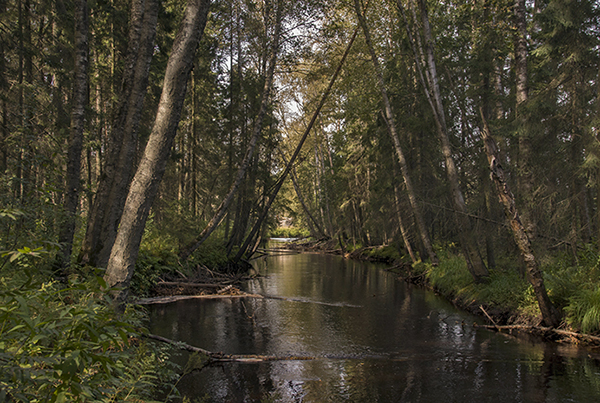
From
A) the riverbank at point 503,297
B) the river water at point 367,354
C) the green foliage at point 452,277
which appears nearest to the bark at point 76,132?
the river water at point 367,354

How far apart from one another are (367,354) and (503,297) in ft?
16.7

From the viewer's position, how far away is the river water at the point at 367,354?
585 centimetres

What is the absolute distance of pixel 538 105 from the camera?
29.8 ft

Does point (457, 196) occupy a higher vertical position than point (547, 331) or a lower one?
higher

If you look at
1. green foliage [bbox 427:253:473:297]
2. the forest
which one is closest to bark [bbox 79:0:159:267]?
the forest

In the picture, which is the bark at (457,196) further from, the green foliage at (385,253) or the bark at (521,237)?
the green foliage at (385,253)

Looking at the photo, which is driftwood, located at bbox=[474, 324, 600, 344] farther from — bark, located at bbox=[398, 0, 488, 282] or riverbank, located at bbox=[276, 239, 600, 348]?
bark, located at bbox=[398, 0, 488, 282]

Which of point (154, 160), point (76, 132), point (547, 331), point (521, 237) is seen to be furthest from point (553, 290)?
point (76, 132)

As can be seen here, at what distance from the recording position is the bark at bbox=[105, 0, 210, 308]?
4363 millimetres

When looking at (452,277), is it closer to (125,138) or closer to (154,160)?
(125,138)

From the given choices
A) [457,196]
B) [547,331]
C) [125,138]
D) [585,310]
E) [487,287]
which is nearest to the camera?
[125,138]

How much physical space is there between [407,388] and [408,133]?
15506 millimetres

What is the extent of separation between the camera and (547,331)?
8.41 m

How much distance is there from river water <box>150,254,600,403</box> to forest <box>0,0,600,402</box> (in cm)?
122
